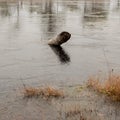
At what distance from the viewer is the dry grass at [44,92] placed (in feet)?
43.2

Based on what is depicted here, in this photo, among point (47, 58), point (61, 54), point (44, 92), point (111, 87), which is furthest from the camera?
point (61, 54)

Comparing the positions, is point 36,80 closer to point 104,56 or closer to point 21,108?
point 21,108

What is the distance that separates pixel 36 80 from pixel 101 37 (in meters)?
12.2

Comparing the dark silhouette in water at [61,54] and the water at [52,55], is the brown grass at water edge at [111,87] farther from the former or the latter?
the dark silhouette in water at [61,54]

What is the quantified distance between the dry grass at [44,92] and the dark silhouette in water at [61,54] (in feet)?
18.5

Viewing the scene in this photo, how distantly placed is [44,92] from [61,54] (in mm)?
7539

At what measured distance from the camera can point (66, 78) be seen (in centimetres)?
1589

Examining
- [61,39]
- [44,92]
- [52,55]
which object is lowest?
[52,55]

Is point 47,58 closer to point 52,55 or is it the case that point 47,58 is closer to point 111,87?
point 52,55

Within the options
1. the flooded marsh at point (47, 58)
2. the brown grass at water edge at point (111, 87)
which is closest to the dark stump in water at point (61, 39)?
the flooded marsh at point (47, 58)

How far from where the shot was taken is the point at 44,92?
1330 centimetres

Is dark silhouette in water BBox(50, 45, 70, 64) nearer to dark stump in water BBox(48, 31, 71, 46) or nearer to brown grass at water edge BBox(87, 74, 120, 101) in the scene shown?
dark stump in water BBox(48, 31, 71, 46)

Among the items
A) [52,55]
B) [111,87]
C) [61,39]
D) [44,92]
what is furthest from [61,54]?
[111,87]

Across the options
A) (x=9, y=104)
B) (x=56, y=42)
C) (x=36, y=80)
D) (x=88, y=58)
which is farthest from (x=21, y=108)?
(x=56, y=42)
